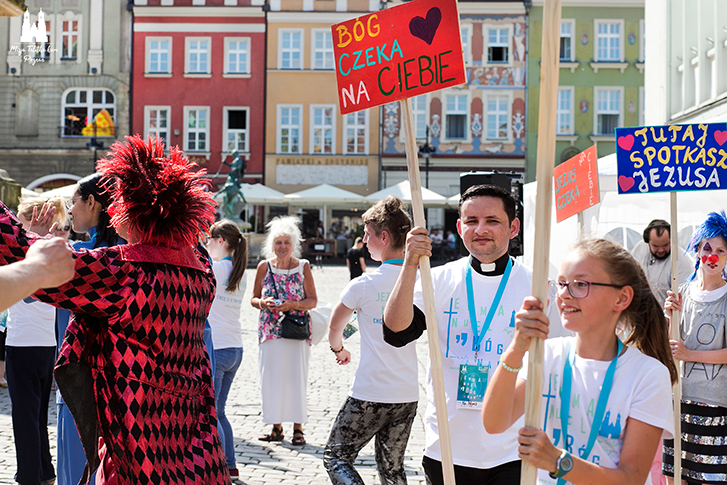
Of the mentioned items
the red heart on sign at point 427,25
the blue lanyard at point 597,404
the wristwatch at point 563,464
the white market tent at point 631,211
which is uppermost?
the red heart on sign at point 427,25

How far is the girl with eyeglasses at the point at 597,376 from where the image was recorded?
81.7 inches

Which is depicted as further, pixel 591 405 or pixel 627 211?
pixel 627 211

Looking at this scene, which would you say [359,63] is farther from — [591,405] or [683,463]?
[683,463]

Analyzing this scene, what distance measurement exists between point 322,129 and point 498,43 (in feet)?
27.7

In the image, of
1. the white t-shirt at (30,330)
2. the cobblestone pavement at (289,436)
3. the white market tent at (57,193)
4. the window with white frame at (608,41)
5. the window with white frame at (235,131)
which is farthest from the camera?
the window with white frame at (235,131)

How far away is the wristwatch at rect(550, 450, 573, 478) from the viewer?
1.99 m

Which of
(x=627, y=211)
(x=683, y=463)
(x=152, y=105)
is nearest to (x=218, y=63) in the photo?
(x=152, y=105)

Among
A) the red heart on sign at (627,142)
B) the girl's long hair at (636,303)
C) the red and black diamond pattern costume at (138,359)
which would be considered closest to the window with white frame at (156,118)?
the red heart on sign at (627,142)

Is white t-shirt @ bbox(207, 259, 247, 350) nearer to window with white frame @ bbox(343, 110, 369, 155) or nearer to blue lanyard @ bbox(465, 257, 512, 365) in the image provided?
blue lanyard @ bbox(465, 257, 512, 365)

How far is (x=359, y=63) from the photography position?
3.19 m

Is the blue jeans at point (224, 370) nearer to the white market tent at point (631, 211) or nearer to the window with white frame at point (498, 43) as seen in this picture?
the white market tent at point (631, 211)

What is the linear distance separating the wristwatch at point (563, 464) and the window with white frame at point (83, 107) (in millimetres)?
34402

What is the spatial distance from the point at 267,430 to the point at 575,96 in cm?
2942

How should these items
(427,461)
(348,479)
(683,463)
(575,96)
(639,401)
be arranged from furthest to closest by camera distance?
(575,96)
(683,463)
(348,479)
(427,461)
(639,401)
